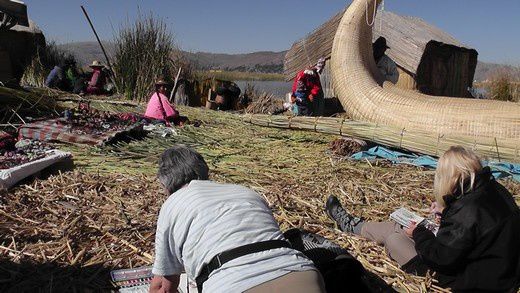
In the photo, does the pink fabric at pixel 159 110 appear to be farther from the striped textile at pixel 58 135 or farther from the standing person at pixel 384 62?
the standing person at pixel 384 62

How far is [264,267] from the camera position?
171 centimetres

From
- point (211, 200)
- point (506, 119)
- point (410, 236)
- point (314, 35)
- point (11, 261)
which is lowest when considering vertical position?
point (11, 261)

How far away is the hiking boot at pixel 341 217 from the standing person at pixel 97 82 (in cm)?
787

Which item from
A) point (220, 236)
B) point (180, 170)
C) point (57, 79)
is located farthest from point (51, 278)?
point (57, 79)

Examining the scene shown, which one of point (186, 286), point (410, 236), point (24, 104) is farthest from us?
point (24, 104)

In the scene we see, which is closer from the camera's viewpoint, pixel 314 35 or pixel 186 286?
pixel 186 286

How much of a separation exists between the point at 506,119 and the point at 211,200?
175 inches

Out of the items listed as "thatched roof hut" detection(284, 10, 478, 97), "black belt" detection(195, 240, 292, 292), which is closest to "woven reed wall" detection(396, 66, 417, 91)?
"thatched roof hut" detection(284, 10, 478, 97)

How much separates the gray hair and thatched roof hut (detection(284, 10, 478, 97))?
8453 millimetres

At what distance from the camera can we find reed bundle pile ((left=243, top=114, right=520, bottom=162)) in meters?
5.00

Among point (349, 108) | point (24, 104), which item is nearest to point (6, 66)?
point (24, 104)

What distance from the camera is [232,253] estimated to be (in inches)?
69.0

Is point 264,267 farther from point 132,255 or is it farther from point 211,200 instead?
point 132,255

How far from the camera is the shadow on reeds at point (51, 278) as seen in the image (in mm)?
2441
